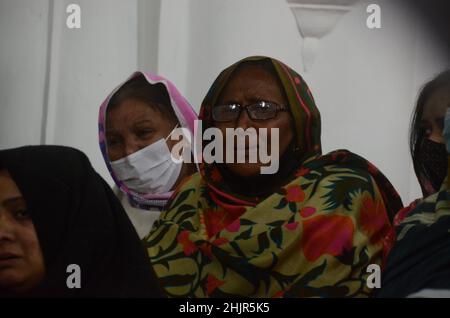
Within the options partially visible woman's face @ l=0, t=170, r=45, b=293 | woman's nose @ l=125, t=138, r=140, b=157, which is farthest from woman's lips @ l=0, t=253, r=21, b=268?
woman's nose @ l=125, t=138, r=140, b=157

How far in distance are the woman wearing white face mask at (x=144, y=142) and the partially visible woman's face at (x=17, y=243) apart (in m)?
0.33

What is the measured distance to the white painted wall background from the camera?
10.1ft

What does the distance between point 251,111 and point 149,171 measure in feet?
1.35

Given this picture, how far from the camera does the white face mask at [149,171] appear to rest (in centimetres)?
308

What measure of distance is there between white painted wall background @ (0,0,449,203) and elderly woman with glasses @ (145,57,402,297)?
122mm

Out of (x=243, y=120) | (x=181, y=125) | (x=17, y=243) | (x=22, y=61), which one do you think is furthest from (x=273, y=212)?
(x=22, y=61)

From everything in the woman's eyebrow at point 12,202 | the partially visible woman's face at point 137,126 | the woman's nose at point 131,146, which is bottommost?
the woman's eyebrow at point 12,202

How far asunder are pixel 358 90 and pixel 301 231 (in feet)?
1.85

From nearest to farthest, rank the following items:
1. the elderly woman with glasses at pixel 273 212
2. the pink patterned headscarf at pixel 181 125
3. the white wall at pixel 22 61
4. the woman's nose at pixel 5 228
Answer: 1. the elderly woman with glasses at pixel 273 212
2. the woman's nose at pixel 5 228
3. the pink patterned headscarf at pixel 181 125
4. the white wall at pixel 22 61

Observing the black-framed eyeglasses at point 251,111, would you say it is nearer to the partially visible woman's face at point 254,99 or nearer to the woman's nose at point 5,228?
the partially visible woman's face at point 254,99

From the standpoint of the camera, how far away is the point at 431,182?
304cm

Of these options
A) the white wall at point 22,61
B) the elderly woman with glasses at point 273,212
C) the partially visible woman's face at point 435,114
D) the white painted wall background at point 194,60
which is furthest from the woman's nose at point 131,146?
the partially visible woman's face at point 435,114

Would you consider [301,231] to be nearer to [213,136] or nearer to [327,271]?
[327,271]

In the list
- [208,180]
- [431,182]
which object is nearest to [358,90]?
[431,182]
